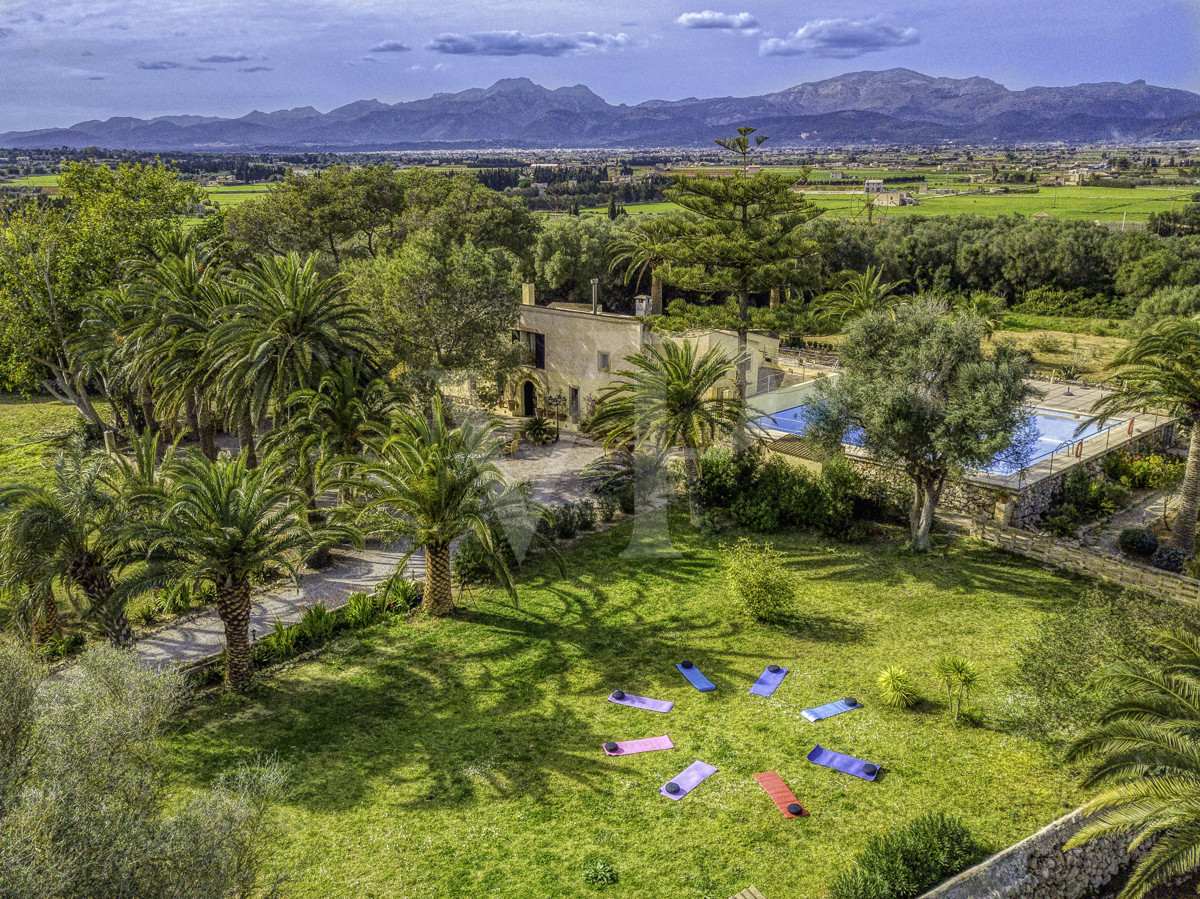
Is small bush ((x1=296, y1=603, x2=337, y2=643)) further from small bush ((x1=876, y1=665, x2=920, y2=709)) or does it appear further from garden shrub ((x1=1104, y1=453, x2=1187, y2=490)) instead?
garden shrub ((x1=1104, y1=453, x2=1187, y2=490))

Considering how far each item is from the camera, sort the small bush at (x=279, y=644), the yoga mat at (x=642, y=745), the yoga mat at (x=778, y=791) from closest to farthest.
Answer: the yoga mat at (x=778, y=791) → the yoga mat at (x=642, y=745) → the small bush at (x=279, y=644)

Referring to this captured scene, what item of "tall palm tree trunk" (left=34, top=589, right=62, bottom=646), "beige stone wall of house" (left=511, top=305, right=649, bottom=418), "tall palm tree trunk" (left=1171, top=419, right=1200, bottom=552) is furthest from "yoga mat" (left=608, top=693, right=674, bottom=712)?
"beige stone wall of house" (left=511, top=305, right=649, bottom=418)

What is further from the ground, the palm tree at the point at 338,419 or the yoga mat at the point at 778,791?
the palm tree at the point at 338,419

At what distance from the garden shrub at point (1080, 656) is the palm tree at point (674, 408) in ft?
28.1

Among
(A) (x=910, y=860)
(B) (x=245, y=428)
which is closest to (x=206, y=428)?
(B) (x=245, y=428)

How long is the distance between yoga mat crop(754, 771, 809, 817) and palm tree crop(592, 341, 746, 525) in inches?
345

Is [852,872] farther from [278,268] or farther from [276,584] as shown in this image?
[278,268]

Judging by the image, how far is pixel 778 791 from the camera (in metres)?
9.45

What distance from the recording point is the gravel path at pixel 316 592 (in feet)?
43.3

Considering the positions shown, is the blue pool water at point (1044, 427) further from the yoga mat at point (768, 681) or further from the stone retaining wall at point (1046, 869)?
the stone retaining wall at point (1046, 869)

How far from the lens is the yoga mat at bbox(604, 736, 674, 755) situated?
34.1ft

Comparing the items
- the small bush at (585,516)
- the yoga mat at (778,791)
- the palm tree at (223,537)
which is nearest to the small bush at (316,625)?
the palm tree at (223,537)

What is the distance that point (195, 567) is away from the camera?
37.2 feet

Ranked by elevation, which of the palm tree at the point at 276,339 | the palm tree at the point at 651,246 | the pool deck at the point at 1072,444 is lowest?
the pool deck at the point at 1072,444
